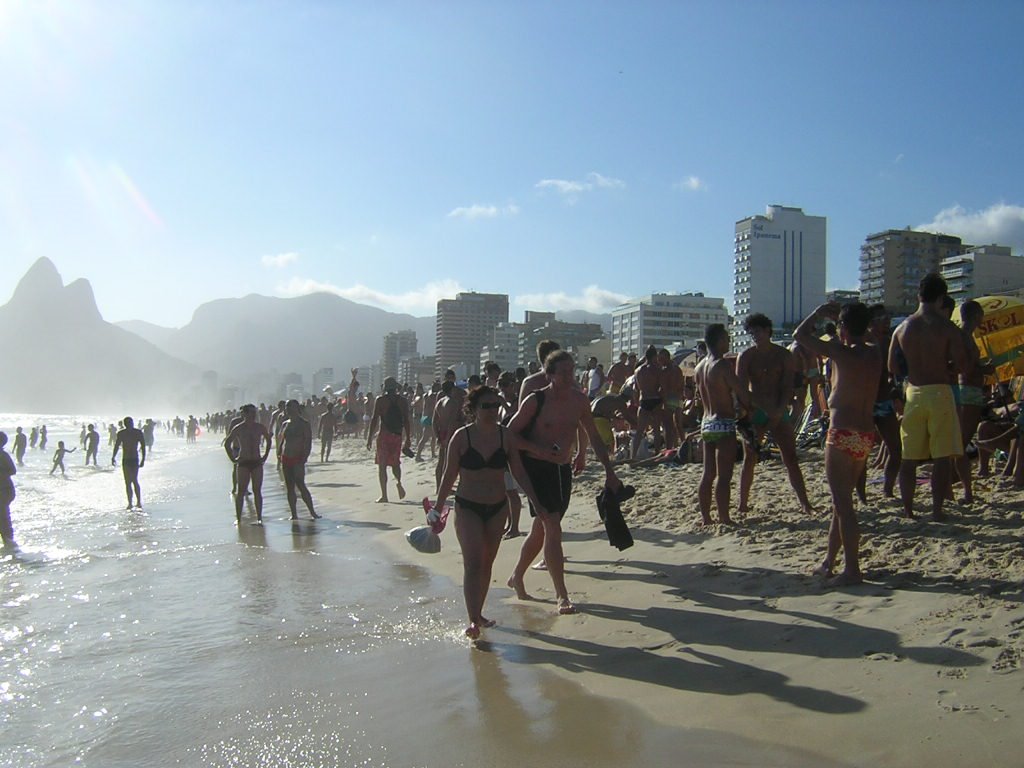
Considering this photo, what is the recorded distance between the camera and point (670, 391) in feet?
39.6

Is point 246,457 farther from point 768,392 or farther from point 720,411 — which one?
point 768,392

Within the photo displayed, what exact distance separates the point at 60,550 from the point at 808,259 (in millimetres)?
84318

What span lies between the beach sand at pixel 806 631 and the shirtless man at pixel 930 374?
0.61 metres

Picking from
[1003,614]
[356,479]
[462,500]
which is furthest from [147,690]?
[356,479]

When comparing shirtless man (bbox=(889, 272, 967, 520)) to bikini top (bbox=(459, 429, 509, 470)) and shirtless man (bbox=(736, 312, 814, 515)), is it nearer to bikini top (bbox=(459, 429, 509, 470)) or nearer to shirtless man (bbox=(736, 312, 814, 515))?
shirtless man (bbox=(736, 312, 814, 515))

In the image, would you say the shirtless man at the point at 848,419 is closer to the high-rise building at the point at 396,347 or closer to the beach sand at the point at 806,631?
the beach sand at the point at 806,631

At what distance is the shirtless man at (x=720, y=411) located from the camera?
6785mm

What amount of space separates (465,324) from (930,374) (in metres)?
155

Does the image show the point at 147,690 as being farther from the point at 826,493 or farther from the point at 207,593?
the point at 826,493

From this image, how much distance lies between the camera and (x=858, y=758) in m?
3.06

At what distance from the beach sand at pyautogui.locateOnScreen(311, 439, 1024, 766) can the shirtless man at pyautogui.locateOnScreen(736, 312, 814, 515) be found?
1.36ft

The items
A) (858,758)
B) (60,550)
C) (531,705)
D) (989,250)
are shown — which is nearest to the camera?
(858,758)

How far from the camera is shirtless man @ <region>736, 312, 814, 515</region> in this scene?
22.2 ft

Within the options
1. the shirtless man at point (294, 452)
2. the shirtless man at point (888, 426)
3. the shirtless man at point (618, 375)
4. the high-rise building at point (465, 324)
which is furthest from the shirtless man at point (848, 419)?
the high-rise building at point (465, 324)
